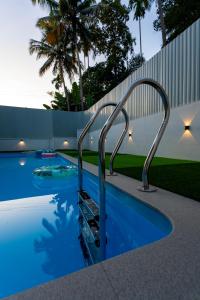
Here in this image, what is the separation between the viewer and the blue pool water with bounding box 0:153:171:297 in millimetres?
1870

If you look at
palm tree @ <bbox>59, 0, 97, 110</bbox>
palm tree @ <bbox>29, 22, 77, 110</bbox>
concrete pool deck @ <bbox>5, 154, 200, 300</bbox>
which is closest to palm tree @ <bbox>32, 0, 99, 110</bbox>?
palm tree @ <bbox>59, 0, 97, 110</bbox>

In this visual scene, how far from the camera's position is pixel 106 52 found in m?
26.3

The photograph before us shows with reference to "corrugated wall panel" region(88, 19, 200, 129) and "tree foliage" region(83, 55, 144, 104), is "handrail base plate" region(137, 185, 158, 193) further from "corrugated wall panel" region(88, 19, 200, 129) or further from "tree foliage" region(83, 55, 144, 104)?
"tree foliage" region(83, 55, 144, 104)

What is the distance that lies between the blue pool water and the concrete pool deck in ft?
2.07

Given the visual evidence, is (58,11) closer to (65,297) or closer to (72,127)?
(72,127)

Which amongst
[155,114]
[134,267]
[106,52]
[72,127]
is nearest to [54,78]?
[106,52]

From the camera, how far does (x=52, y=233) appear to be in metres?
2.65

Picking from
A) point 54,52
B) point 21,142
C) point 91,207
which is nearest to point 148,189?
point 91,207

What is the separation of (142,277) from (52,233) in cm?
179

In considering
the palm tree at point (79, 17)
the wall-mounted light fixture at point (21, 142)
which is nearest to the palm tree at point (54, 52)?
the palm tree at point (79, 17)

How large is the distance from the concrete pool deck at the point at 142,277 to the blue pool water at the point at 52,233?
2.07 ft

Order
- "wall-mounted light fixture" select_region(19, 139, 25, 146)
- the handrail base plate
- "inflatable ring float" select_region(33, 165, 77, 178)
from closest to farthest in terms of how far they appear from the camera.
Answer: the handrail base plate
"inflatable ring float" select_region(33, 165, 77, 178)
"wall-mounted light fixture" select_region(19, 139, 25, 146)

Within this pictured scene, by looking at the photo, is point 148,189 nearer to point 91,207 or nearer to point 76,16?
point 91,207

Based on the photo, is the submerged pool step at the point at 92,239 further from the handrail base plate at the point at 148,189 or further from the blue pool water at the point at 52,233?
the handrail base plate at the point at 148,189
